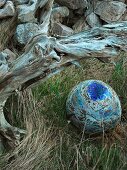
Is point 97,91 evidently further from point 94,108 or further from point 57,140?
point 57,140

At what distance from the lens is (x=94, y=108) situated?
4.13 metres

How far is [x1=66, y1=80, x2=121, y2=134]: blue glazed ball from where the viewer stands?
4.13 m

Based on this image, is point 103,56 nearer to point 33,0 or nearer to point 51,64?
point 51,64

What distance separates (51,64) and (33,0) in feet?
3.93

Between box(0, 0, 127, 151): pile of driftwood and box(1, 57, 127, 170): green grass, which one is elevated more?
box(0, 0, 127, 151): pile of driftwood

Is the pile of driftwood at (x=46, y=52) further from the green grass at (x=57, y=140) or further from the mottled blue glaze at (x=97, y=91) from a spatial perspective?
the mottled blue glaze at (x=97, y=91)

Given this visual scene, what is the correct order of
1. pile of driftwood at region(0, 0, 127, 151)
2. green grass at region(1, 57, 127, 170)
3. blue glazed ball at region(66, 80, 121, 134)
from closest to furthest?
pile of driftwood at region(0, 0, 127, 151) < green grass at region(1, 57, 127, 170) < blue glazed ball at region(66, 80, 121, 134)

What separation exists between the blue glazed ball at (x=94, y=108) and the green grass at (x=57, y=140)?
0.13 metres

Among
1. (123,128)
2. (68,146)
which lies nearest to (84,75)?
(123,128)

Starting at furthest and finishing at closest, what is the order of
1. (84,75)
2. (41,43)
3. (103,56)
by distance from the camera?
1. (84,75)
2. (103,56)
3. (41,43)

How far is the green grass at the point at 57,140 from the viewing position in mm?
3812

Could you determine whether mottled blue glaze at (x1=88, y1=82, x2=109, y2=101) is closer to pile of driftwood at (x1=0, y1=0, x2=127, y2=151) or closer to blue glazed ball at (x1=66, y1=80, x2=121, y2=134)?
blue glazed ball at (x1=66, y1=80, x2=121, y2=134)

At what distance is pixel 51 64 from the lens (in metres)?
3.55

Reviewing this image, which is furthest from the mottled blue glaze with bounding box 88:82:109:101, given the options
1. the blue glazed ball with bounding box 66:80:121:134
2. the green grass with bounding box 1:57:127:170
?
the green grass with bounding box 1:57:127:170
